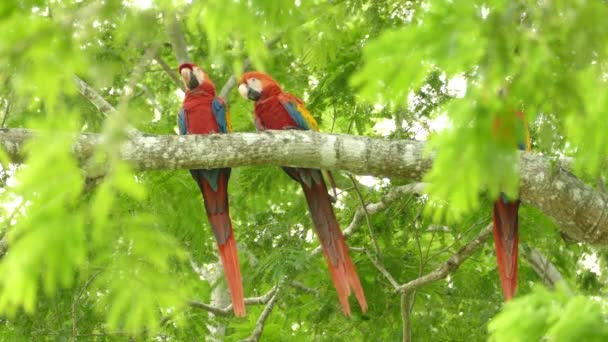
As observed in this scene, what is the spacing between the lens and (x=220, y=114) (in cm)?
382

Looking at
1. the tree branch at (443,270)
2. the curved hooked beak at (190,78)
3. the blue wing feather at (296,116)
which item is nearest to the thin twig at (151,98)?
the curved hooked beak at (190,78)

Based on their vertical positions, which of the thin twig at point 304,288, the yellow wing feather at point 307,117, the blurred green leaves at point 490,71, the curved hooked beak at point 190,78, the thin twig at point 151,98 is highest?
the thin twig at point 151,98

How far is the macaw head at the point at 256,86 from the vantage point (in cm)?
398

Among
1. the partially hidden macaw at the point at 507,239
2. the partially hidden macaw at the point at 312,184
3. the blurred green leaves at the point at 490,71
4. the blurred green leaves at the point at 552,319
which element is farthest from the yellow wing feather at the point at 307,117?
the blurred green leaves at the point at 490,71

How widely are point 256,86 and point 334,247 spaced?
1.09 m

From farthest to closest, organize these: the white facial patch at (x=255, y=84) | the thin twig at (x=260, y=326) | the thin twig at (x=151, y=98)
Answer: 1. the thin twig at (x=151, y=98)
2. the white facial patch at (x=255, y=84)
3. the thin twig at (x=260, y=326)

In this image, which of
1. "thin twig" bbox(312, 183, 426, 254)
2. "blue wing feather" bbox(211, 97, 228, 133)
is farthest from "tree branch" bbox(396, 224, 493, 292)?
"blue wing feather" bbox(211, 97, 228, 133)

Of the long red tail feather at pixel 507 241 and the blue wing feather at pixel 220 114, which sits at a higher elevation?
the blue wing feather at pixel 220 114

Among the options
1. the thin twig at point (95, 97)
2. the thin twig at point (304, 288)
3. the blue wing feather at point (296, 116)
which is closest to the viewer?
the thin twig at point (95, 97)

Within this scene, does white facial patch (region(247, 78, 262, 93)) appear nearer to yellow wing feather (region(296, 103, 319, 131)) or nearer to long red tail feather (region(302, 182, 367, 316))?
yellow wing feather (region(296, 103, 319, 131))

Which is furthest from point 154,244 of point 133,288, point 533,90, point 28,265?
point 533,90

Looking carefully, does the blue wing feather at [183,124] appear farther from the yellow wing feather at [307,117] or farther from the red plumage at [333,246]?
the red plumage at [333,246]

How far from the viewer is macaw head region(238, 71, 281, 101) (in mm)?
3977

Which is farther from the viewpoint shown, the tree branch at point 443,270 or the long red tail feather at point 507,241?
the tree branch at point 443,270
